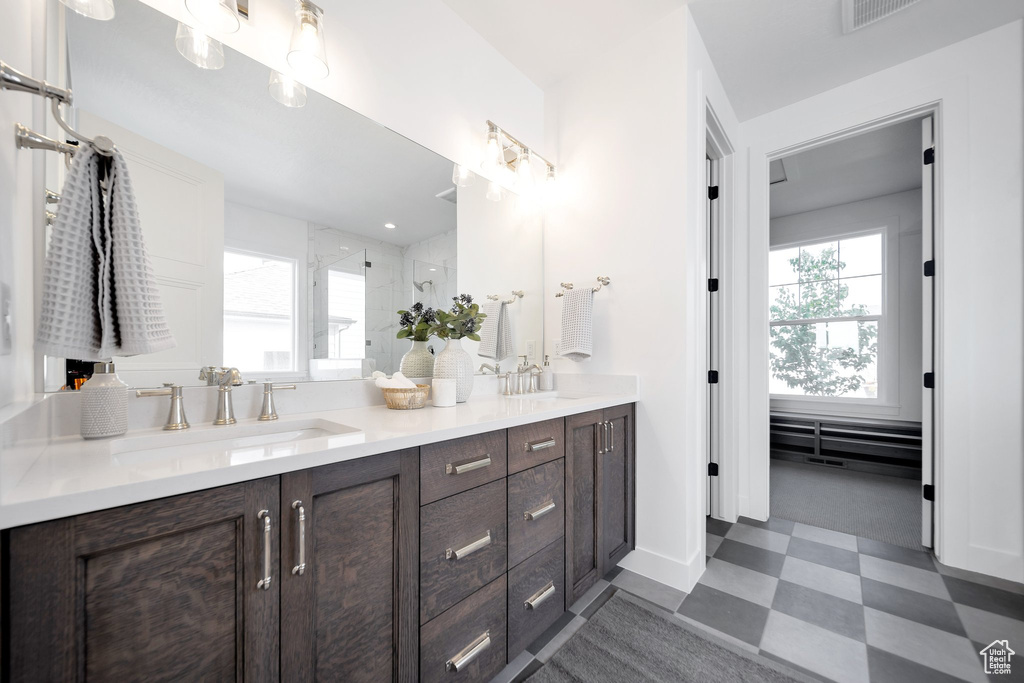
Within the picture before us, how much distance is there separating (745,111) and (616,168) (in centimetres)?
128

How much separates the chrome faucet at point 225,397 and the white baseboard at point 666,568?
1.82 meters

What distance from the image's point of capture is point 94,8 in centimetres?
97

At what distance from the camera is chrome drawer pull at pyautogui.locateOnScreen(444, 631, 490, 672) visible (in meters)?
1.04

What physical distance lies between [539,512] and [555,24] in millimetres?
2254

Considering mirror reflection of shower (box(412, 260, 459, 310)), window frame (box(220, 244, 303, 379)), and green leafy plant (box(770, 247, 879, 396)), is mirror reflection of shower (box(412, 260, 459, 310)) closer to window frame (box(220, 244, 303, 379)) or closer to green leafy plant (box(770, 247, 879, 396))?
window frame (box(220, 244, 303, 379))

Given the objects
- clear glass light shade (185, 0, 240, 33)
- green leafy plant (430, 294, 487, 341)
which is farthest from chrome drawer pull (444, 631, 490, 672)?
clear glass light shade (185, 0, 240, 33)

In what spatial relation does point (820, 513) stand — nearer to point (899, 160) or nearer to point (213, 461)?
point (899, 160)

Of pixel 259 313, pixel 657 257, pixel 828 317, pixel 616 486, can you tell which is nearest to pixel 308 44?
pixel 259 313

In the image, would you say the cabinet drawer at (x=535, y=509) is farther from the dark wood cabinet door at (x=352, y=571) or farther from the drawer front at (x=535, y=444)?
the dark wood cabinet door at (x=352, y=571)

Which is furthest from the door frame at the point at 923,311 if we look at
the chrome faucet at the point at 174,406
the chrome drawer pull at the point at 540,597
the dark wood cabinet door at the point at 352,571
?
the chrome faucet at the point at 174,406

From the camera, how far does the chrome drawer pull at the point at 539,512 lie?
1278 millimetres

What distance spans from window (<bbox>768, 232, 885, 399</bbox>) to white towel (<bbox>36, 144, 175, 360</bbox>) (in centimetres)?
431

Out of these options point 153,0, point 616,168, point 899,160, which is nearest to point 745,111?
point 616,168

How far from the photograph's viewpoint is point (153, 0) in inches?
41.9
